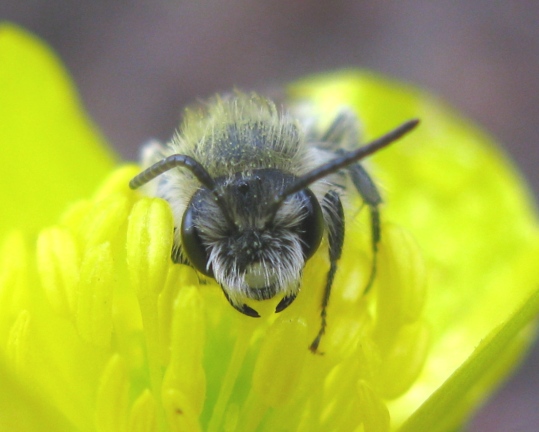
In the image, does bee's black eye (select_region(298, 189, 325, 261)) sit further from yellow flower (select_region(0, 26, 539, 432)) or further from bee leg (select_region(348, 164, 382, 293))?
bee leg (select_region(348, 164, 382, 293))

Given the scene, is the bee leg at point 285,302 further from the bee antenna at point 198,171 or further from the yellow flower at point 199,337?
the bee antenna at point 198,171

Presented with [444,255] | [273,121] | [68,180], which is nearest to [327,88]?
[444,255]

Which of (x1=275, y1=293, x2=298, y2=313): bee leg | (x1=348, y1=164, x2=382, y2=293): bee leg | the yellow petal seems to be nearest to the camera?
(x1=275, y1=293, x2=298, y2=313): bee leg

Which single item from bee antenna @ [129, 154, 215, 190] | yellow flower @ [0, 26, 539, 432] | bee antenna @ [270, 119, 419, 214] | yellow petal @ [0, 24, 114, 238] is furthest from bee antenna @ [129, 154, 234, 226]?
yellow petal @ [0, 24, 114, 238]

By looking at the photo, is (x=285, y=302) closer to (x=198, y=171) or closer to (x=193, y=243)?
(x=193, y=243)

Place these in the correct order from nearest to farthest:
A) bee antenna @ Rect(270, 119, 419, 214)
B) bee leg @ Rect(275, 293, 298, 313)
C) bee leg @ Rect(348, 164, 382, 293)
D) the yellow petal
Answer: bee antenna @ Rect(270, 119, 419, 214) < bee leg @ Rect(275, 293, 298, 313) < bee leg @ Rect(348, 164, 382, 293) < the yellow petal

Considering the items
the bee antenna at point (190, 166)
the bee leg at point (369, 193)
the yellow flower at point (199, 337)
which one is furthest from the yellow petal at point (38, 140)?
the bee leg at point (369, 193)
